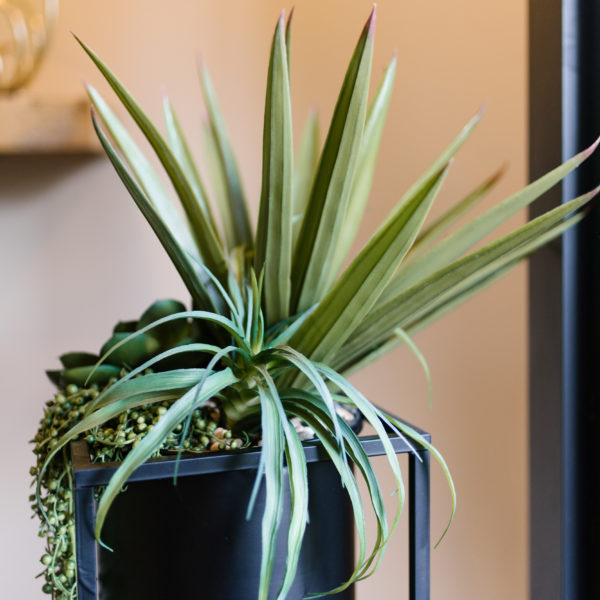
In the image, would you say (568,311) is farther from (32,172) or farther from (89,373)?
(32,172)

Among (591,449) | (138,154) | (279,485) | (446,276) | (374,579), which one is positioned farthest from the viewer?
(374,579)

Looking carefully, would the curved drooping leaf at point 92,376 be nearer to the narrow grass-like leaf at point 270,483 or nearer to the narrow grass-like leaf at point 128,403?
the narrow grass-like leaf at point 128,403

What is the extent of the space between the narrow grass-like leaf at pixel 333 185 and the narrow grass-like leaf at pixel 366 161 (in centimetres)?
9

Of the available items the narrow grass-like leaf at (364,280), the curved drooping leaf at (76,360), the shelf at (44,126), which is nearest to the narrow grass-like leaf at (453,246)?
the narrow grass-like leaf at (364,280)

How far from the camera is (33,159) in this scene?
99 centimetres

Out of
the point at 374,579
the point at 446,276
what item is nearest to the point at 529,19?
the point at 446,276

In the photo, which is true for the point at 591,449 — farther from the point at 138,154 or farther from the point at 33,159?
the point at 33,159

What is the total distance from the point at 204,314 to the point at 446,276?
229 mm

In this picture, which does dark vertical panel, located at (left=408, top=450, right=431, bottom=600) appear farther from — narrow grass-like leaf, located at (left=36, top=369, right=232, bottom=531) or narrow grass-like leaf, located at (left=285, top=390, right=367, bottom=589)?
narrow grass-like leaf, located at (left=36, top=369, right=232, bottom=531)

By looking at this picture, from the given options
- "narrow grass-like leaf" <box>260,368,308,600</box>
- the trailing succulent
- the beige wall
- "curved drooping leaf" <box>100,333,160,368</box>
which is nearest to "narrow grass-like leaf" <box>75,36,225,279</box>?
the trailing succulent

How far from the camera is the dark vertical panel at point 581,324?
0.79 meters

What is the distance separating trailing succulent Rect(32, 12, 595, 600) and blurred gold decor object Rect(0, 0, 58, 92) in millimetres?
334

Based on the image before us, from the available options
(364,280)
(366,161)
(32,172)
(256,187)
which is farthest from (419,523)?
(32,172)

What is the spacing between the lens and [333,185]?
23.3 inches
